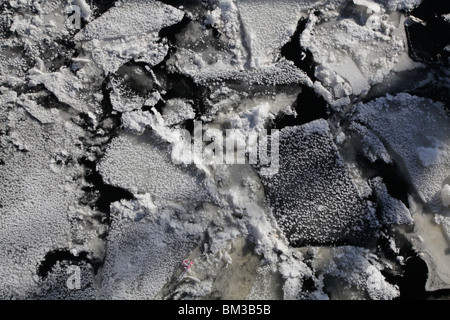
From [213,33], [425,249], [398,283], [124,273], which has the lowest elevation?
[124,273]

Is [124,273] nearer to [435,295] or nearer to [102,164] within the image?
[102,164]

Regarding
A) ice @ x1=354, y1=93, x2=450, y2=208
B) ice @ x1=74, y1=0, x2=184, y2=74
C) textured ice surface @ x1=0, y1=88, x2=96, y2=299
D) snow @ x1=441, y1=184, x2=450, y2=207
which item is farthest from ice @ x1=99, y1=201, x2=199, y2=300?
snow @ x1=441, y1=184, x2=450, y2=207

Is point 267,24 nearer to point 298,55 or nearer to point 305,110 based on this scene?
point 298,55

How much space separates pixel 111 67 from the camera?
74.6 inches

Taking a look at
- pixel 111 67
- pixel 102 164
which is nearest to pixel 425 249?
pixel 102 164

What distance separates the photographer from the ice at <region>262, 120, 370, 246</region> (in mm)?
1743

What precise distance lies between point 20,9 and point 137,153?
891 mm

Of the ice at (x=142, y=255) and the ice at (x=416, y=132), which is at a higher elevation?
the ice at (x=416, y=132)

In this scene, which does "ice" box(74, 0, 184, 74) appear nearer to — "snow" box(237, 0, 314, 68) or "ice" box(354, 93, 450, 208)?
"snow" box(237, 0, 314, 68)

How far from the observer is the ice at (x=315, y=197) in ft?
5.72

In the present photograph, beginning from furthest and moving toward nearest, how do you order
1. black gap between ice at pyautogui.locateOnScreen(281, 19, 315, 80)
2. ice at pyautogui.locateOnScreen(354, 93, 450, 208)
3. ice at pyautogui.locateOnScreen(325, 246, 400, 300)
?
black gap between ice at pyautogui.locateOnScreen(281, 19, 315, 80) → ice at pyautogui.locateOnScreen(354, 93, 450, 208) → ice at pyautogui.locateOnScreen(325, 246, 400, 300)

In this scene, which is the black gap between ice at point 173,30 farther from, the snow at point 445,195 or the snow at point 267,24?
the snow at point 445,195

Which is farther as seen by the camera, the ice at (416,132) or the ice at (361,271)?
the ice at (416,132)

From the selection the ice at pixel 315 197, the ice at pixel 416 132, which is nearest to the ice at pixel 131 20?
the ice at pixel 315 197
